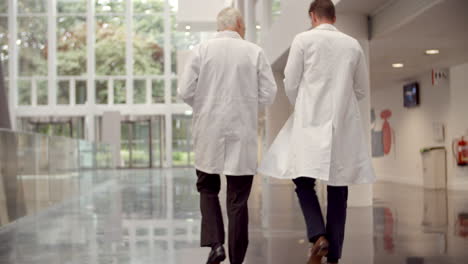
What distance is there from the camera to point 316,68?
4.82 m

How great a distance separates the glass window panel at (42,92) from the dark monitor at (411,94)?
1138 inches

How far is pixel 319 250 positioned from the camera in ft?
15.3

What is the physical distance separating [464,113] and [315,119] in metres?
11.4

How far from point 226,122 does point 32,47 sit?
40100 millimetres

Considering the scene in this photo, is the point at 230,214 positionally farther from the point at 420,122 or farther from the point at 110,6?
the point at 110,6

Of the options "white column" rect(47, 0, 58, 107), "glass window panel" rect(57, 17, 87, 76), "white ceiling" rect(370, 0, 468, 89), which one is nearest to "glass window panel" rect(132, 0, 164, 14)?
"glass window panel" rect(57, 17, 87, 76)

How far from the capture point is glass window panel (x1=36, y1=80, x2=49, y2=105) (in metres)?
41.9

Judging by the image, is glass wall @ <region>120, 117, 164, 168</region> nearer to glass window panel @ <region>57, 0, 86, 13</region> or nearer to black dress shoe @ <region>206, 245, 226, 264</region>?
glass window panel @ <region>57, 0, 86, 13</region>

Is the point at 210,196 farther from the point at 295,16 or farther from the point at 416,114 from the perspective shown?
the point at 416,114

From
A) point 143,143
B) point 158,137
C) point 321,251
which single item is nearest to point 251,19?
point 321,251

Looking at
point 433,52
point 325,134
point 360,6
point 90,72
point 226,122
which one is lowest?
point 325,134

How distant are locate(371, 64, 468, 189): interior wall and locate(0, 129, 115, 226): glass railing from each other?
8730 mm

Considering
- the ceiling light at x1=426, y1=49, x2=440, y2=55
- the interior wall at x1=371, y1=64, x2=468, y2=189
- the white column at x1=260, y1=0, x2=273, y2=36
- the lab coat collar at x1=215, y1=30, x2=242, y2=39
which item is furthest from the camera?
the white column at x1=260, y1=0, x2=273, y2=36

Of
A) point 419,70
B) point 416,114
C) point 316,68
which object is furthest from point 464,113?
point 316,68
